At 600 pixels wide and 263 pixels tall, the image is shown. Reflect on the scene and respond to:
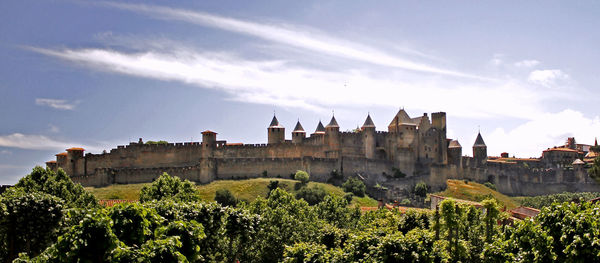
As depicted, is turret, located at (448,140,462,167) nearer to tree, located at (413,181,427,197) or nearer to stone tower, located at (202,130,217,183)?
tree, located at (413,181,427,197)

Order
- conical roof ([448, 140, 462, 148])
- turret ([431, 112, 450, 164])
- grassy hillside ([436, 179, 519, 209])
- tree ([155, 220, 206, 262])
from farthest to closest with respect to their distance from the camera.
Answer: conical roof ([448, 140, 462, 148])
turret ([431, 112, 450, 164])
grassy hillside ([436, 179, 519, 209])
tree ([155, 220, 206, 262])

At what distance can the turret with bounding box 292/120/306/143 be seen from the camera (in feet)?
265

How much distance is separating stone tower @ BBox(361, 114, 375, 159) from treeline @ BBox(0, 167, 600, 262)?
117ft

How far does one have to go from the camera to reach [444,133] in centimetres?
8344

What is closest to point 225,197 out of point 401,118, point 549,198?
point 401,118

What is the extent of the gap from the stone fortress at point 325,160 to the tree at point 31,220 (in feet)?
148

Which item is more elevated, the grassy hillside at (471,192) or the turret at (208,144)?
the turret at (208,144)

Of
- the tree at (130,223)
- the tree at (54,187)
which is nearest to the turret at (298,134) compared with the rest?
the tree at (54,187)

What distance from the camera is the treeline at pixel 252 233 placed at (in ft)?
61.8

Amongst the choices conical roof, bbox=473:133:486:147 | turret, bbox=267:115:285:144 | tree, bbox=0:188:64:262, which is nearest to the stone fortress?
turret, bbox=267:115:285:144

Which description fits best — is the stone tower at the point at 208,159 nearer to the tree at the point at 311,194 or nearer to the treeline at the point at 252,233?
the tree at the point at 311,194

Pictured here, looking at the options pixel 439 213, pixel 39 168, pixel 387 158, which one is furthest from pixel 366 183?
pixel 439 213

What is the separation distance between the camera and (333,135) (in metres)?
80.8

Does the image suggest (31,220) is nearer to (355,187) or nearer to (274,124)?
(355,187)
